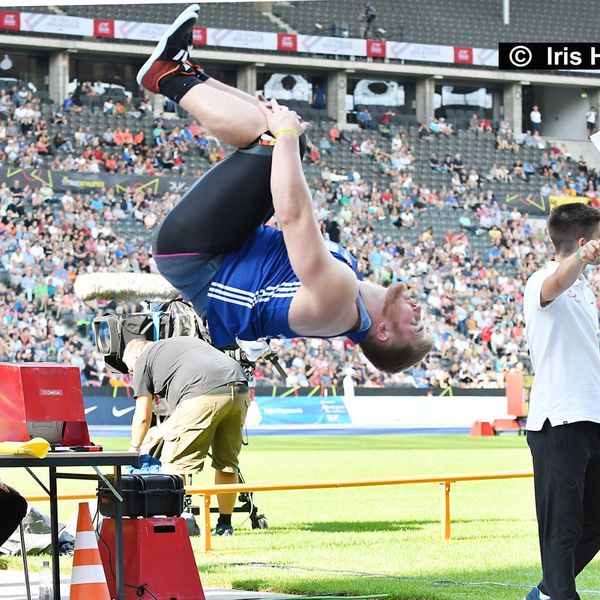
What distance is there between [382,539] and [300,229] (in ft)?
19.0

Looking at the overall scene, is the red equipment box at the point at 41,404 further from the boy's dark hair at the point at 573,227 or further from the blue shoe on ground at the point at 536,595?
the boy's dark hair at the point at 573,227

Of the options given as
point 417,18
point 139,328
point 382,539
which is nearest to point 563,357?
point 382,539

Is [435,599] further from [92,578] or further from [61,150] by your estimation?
[61,150]

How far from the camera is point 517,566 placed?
8.14m

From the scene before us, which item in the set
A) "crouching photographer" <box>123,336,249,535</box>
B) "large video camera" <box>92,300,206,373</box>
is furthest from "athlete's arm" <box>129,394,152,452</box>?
"large video camera" <box>92,300,206,373</box>

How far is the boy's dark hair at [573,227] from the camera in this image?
5.83 metres

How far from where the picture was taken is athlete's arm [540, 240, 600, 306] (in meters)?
5.40

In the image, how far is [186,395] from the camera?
9.35 meters

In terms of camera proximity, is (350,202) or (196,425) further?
(350,202)

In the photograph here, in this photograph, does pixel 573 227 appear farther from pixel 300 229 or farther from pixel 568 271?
pixel 300 229

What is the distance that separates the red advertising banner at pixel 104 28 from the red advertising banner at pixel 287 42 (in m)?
5.99

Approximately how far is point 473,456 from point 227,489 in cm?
1177

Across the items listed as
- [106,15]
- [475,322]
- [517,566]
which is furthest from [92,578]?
[106,15]

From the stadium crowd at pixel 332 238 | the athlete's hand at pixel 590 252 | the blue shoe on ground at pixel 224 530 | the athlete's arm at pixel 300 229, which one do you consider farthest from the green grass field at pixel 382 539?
the stadium crowd at pixel 332 238
